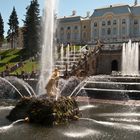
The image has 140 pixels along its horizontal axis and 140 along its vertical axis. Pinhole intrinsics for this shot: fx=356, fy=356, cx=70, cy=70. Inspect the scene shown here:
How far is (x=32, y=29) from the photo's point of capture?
5972cm

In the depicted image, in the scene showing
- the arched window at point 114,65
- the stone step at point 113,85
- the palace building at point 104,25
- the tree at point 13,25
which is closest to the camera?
the stone step at point 113,85

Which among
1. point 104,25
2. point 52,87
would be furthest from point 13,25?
point 52,87

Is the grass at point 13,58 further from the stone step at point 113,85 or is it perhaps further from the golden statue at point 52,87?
the golden statue at point 52,87

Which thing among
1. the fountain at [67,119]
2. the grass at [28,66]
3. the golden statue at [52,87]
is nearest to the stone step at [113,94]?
the fountain at [67,119]

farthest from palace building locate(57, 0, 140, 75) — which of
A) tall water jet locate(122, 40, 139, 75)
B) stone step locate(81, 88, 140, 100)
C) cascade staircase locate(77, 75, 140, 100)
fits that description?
stone step locate(81, 88, 140, 100)

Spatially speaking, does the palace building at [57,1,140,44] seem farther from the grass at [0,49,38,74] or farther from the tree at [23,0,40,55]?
the grass at [0,49,38,74]

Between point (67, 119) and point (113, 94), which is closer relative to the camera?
point (67, 119)

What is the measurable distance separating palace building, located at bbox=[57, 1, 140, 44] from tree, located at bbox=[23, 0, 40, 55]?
53.1 feet

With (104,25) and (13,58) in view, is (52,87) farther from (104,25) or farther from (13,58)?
(104,25)

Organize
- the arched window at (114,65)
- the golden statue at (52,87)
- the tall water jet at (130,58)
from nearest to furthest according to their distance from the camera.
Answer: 1. the golden statue at (52,87)
2. the tall water jet at (130,58)
3. the arched window at (114,65)

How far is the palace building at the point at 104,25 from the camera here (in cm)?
7969

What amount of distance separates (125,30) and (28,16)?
2690cm

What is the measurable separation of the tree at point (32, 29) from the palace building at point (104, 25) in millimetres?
16179

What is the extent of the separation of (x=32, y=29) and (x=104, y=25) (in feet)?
92.3
